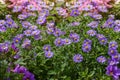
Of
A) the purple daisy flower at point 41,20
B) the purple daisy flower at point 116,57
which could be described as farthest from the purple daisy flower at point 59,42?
the purple daisy flower at point 41,20

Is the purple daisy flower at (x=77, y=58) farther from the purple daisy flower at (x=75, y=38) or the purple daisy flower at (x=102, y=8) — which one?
the purple daisy flower at (x=102, y=8)

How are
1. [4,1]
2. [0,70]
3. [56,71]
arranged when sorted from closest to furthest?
[0,70], [56,71], [4,1]

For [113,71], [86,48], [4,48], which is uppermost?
[4,48]

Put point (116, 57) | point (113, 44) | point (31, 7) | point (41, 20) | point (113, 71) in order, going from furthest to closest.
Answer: point (31, 7), point (41, 20), point (113, 44), point (116, 57), point (113, 71)

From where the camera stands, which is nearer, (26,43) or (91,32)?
(26,43)

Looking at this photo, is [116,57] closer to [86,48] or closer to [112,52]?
[112,52]

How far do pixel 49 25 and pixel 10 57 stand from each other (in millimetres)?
925

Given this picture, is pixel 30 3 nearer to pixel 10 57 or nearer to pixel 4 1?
pixel 4 1

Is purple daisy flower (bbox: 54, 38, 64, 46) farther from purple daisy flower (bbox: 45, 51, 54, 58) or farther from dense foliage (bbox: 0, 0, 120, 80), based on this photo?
purple daisy flower (bbox: 45, 51, 54, 58)

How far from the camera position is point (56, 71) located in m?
3.76

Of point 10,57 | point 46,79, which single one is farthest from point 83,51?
point 10,57

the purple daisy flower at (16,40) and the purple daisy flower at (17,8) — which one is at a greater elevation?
the purple daisy flower at (16,40)

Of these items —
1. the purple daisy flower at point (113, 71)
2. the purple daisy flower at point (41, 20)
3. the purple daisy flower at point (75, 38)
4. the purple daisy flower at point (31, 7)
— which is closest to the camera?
the purple daisy flower at point (113, 71)

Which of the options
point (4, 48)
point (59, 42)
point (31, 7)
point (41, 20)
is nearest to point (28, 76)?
point (4, 48)
